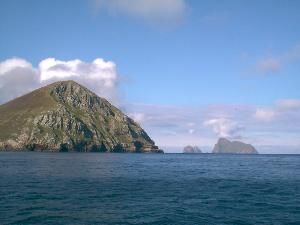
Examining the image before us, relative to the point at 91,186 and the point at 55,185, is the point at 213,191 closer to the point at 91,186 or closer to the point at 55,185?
the point at 91,186

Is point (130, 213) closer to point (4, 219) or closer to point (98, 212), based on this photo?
point (98, 212)

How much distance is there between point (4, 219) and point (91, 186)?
3236 centimetres

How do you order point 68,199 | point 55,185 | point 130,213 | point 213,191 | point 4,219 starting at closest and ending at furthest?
1. point 4,219
2. point 130,213
3. point 68,199
4. point 213,191
5. point 55,185

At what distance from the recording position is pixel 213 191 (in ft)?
224

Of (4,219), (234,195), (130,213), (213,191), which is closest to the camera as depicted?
(4,219)

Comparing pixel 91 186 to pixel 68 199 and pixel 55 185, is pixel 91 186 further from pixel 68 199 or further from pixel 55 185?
pixel 68 199

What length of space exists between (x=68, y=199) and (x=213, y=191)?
2779cm

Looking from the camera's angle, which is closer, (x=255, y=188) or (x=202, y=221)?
(x=202, y=221)

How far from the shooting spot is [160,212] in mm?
46750

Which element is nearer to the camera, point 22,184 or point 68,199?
point 68,199

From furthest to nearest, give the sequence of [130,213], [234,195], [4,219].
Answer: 1. [234,195]
2. [130,213]
3. [4,219]

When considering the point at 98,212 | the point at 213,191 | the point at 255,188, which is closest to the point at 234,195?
the point at 213,191

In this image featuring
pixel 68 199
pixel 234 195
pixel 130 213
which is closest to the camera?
pixel 130 213

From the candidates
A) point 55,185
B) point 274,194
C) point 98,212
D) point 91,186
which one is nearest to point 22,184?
point 55,185
